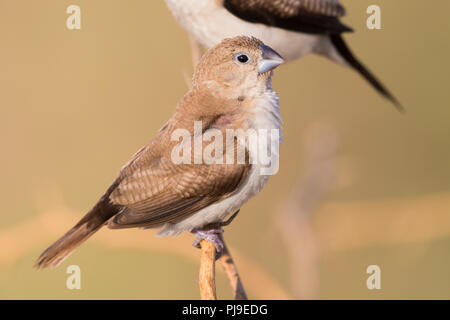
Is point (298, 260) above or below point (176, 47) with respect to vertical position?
below

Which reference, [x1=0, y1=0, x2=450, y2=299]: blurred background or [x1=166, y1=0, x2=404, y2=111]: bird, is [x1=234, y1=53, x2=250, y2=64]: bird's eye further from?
[x1=0, y1=0, x2=450, y2=299]: blurred background

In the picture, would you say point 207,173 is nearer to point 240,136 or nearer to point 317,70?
point 240,136

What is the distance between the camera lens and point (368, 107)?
14.3 feet

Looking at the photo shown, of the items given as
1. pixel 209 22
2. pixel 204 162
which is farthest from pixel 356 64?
pixel 204 162

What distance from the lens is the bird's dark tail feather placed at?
11.1 feet

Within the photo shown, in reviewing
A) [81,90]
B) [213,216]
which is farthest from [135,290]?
[213,216]

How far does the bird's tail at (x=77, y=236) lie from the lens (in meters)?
2.16

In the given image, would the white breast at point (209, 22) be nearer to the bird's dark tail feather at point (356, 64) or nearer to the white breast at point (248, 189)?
the bird's dark tail feather at point (356, 64)

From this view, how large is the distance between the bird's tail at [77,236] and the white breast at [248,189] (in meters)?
0.19

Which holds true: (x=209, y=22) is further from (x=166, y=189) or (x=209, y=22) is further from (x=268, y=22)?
(x=166, y=189)

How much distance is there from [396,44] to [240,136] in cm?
257

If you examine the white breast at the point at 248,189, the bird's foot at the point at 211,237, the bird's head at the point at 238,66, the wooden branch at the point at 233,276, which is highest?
the bird's head at the point at 238,66

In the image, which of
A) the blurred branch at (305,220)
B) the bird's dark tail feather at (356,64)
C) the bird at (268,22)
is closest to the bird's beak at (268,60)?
the bird at (268,22)

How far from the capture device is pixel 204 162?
2137mm
